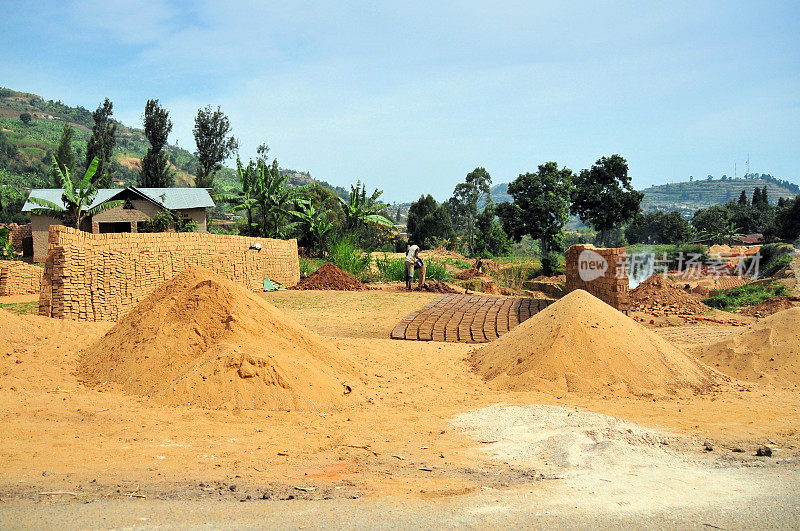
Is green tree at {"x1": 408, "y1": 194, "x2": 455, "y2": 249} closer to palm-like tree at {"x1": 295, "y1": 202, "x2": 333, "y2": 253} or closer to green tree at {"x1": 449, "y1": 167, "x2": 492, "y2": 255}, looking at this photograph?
green tree at {"x1": 449, "y1": 167, "x2": 492, "y2": 255}

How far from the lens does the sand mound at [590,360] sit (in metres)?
6.11

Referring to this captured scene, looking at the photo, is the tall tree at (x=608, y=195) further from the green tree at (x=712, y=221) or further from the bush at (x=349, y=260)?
the bush at (x=349, y=260)

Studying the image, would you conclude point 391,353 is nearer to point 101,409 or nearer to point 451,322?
point 451,322

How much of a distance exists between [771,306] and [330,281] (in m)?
10.9

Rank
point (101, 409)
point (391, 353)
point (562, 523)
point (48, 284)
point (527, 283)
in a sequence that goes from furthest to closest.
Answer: point (527, 283) < point (48, 284) < point (391, 353) < point (101, 409) < point (562, 523)

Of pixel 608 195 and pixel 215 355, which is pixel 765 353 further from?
pixel 608 195

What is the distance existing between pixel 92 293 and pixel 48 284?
708 mm

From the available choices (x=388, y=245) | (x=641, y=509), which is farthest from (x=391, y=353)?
(x=388, y=245)

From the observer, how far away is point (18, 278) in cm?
1599

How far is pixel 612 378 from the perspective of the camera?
615cm

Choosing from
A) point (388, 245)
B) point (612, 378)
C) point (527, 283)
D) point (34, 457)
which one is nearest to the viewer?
point (34, 457)

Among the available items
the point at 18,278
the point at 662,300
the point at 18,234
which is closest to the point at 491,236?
the point at 662,300

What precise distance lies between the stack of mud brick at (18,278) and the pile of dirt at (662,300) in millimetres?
15907

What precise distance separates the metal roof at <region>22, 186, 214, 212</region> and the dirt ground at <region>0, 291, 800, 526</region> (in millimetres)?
20566
